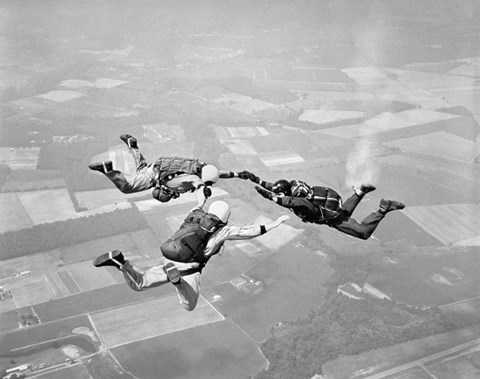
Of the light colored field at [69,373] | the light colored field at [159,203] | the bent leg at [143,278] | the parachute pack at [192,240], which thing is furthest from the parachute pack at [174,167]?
the light colored field at [159,203]

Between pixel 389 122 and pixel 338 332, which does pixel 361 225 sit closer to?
pixel 338 332

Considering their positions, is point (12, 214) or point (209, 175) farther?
point (12, 214)

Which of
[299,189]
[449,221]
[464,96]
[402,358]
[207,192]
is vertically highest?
[207,192]

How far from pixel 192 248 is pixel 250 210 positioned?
51.8 meters

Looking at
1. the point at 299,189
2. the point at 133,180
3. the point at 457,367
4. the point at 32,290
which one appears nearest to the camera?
the point at 299,189

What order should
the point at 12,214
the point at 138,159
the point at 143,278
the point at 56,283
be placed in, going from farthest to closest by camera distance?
the point at 12,214 < the point at 56,283 < the point at 138,159 < the point at 143,278

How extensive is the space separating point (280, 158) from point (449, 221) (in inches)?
901

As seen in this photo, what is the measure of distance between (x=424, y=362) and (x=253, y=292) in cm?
1510

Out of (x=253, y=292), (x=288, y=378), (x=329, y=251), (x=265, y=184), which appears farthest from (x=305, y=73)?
(x=265, y=184)

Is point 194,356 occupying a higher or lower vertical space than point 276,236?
higher

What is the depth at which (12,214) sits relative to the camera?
63.8 metres

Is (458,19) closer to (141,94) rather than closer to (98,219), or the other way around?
(141,94)

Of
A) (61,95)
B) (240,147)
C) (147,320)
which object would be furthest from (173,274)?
(61,95)

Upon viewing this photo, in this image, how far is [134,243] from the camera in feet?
189
